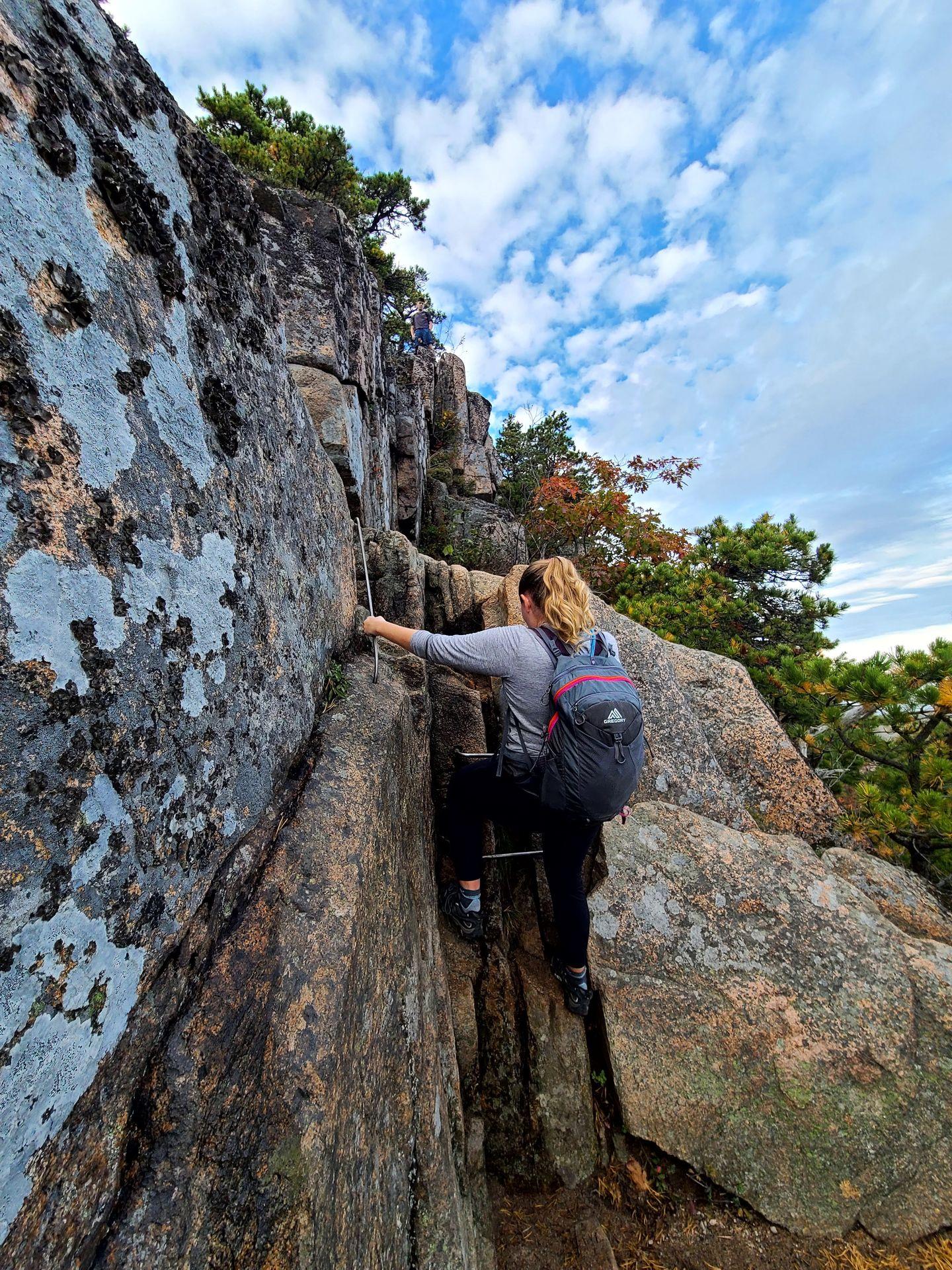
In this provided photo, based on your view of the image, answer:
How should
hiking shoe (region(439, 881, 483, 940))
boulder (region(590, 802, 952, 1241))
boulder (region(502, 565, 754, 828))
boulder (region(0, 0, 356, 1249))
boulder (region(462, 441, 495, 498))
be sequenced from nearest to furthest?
1. boulder (region(0, 0, 356, 1249))
2. boulder (region(590, 802, 952, 1241))
3. hiking shoe (region(439, 881, 483, 940))
4. boulder (region(502, 565, 754, 828))
5. boulder (region(462, 441, 495, 498))

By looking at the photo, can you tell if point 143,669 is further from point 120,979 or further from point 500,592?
point 500,592

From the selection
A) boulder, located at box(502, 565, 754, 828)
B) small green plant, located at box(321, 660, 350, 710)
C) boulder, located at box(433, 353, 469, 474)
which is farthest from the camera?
boulder, located at box(433, 353, 469, 474)

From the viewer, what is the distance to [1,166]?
1.31 m

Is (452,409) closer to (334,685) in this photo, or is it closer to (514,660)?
(514,660)

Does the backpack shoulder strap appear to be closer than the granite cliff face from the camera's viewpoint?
No

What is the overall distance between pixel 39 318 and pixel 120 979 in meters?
2.00

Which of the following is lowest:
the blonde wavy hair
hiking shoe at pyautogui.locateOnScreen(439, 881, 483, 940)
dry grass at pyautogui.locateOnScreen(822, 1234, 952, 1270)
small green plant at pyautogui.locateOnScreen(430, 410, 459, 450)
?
dry grass at pyautogui.locateOnScreen(822, 1234, 952, 1270)

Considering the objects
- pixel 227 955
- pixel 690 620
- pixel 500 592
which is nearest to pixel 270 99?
pixel 500 592

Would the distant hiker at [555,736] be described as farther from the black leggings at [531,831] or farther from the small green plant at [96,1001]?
the small green plant at [96,1001]

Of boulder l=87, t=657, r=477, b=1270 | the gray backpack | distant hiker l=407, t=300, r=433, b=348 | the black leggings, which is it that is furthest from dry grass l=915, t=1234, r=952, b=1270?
distant hiker l=407, t=300, r=433, b=348

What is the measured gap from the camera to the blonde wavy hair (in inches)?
140

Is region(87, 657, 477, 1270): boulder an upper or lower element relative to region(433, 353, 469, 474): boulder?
lower

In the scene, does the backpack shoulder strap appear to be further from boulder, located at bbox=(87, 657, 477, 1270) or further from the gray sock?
the gray sock

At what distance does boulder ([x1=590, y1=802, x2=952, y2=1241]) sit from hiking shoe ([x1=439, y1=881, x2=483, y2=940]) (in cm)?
111
